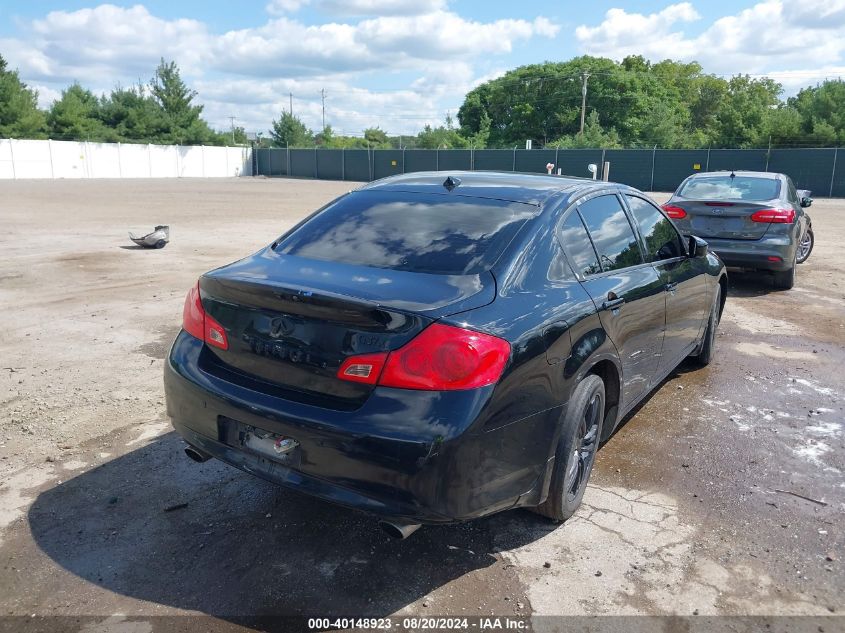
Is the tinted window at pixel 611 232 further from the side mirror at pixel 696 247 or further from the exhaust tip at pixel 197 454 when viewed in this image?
the exhaust tip at pixel 197 454

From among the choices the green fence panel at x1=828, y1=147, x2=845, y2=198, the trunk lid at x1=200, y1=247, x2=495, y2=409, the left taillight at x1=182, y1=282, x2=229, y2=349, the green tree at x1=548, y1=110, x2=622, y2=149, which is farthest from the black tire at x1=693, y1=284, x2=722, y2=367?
the green tree at x1=548, y1=110, x2=622, y2=149

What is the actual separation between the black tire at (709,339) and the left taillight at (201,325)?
4201 millimetres

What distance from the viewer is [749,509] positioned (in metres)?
3.62

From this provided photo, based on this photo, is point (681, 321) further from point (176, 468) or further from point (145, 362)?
point (145, 362)

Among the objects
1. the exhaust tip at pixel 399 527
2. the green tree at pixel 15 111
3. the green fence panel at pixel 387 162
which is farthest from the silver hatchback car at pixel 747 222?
the green tree at pixel 15 111

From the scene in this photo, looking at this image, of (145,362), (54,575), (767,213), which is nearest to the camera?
(54,575)

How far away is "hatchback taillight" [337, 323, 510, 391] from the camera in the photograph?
8.58 feet

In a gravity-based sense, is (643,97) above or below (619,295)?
above

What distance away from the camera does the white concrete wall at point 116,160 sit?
2029 inches

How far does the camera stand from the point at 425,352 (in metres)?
2.63

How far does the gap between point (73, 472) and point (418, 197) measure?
2.47 m

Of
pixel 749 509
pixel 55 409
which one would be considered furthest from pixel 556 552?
pixel 55 409

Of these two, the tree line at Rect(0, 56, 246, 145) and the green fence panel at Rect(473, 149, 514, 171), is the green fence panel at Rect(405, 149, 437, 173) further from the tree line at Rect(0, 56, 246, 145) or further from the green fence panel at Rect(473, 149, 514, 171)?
the tree line at Rect(0, 56, 246, 145)

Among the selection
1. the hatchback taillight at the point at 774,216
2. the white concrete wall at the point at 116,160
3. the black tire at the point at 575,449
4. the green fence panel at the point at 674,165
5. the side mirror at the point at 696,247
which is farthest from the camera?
the white concrete wall at the point at 116,160
